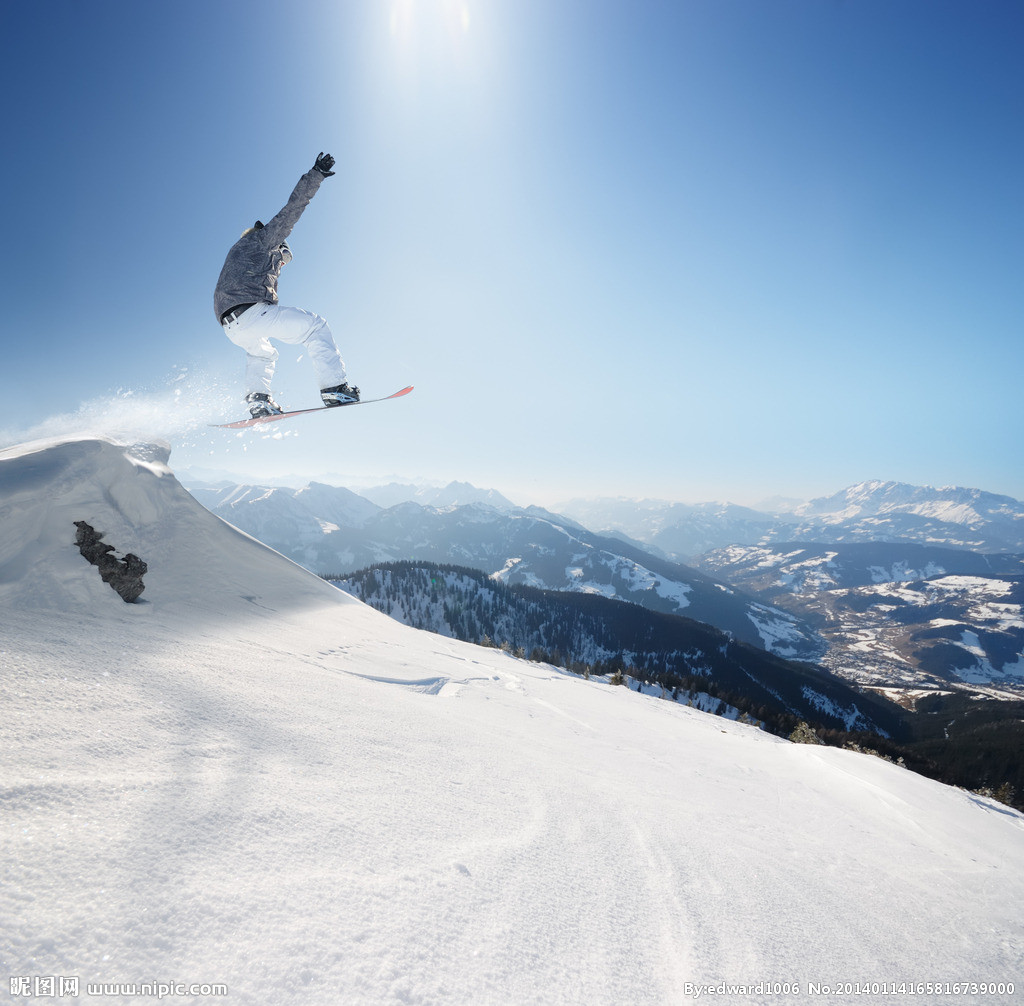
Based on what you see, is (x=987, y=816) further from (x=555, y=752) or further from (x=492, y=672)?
(x=492, y=672)

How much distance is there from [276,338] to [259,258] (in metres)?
1.13

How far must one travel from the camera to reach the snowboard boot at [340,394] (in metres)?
7.65

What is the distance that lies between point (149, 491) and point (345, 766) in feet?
24.7

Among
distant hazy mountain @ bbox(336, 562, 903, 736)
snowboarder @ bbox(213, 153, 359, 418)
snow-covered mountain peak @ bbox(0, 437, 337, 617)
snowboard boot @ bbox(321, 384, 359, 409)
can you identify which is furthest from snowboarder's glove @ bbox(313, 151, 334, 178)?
distant hazy mountain @ bbox(336, 562, 903, 736)

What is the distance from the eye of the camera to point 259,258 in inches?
255

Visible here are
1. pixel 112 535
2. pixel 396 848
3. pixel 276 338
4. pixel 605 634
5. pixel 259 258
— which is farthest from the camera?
pixel 605 634

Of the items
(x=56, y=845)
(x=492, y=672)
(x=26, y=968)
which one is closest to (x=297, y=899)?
(x=26, y=968)

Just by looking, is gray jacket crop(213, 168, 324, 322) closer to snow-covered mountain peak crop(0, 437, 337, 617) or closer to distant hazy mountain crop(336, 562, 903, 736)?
snow-covered mountain peak crop(0, 437, 337, 617)

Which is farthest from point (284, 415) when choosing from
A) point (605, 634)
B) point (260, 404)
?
point (605, 634)

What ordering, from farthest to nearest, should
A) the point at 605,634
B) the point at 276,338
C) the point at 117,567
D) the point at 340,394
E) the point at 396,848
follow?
the point at 605,634 < the point at 340,394 < the point at 276,338 < the point at 117,567 < the point at 396,848

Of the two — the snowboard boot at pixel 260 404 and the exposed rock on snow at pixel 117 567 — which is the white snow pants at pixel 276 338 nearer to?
the snowboard boot at pixel 260 404

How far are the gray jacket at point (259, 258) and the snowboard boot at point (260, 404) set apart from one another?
4.64 ft

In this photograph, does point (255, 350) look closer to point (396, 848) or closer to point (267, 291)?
point (267, 291)

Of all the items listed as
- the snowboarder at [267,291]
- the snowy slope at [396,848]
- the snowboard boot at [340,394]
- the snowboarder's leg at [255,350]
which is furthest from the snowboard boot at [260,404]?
the snowy slope at [396,848]
